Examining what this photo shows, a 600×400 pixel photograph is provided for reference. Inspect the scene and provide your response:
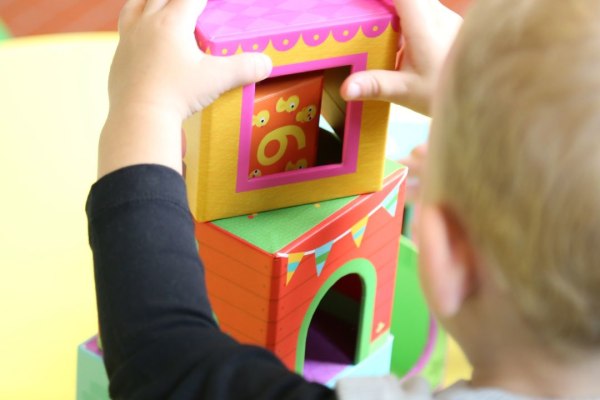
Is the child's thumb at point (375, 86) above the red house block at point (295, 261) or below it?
above

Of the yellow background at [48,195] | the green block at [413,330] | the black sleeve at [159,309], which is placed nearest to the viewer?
the black sleeve at [159,309]

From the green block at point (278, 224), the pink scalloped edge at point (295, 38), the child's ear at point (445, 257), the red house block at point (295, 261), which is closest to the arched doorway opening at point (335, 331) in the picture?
the red house block at point (295, 261)

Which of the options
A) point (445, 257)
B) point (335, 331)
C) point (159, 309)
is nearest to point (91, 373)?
point (335, 331)

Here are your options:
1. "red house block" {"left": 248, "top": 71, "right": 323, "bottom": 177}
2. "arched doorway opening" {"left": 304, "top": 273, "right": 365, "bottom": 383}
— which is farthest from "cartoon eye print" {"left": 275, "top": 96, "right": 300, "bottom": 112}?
"arched doorway opening" {"left": 304, "top": 273, "right": 365, "bottom": 383}

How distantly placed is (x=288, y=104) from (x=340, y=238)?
0.13m

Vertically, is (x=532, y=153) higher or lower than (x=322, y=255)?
higher

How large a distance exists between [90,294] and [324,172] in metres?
0.46

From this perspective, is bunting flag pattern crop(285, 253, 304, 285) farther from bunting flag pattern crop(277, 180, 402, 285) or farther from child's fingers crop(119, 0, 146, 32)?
child's fingers crop(119, 0, 146, 32)

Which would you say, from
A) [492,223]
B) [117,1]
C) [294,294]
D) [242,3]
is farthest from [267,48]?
[117,1]

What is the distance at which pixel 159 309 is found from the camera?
64 centimetres

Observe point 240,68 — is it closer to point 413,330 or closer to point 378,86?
point 378,86

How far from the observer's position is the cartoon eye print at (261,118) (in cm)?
82

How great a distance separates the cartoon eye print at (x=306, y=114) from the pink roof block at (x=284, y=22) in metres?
0.07

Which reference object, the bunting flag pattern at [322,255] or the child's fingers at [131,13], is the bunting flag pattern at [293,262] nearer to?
Answer: the bunting flag pattern at [322,255]
